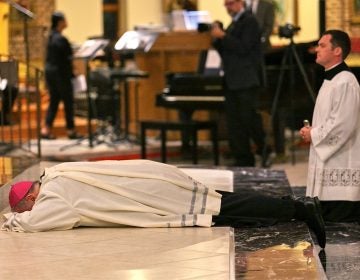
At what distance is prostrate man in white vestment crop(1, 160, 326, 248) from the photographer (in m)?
5.82

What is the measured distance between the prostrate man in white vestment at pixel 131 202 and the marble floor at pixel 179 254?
71 millimetres

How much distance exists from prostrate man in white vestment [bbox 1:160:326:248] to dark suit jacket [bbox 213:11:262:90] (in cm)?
401

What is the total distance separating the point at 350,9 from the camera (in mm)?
15648

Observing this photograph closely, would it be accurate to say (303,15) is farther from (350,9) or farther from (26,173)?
(26,173)

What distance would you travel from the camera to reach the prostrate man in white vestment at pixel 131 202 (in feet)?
19.1

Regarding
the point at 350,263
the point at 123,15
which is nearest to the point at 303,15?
the point at 123,15

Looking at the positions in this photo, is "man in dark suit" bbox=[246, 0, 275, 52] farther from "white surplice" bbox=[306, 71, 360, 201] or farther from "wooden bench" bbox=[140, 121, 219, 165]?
"white surplice" bbox=[306, 71, 360, 201]

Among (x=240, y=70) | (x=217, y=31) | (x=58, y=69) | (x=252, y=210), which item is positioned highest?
(x=217, y=31)

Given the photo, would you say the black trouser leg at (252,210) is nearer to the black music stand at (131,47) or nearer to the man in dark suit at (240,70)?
the man in dark suit at (240,70)

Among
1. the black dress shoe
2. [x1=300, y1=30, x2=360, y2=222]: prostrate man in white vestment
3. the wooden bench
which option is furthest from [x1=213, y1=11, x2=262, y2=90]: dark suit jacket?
the black dress shoe

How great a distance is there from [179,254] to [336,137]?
196 cm

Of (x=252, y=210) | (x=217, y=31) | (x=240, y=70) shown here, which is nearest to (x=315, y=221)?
(x=252, y=210)

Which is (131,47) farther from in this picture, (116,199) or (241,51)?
(116,199)

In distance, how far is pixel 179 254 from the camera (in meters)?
5.36
